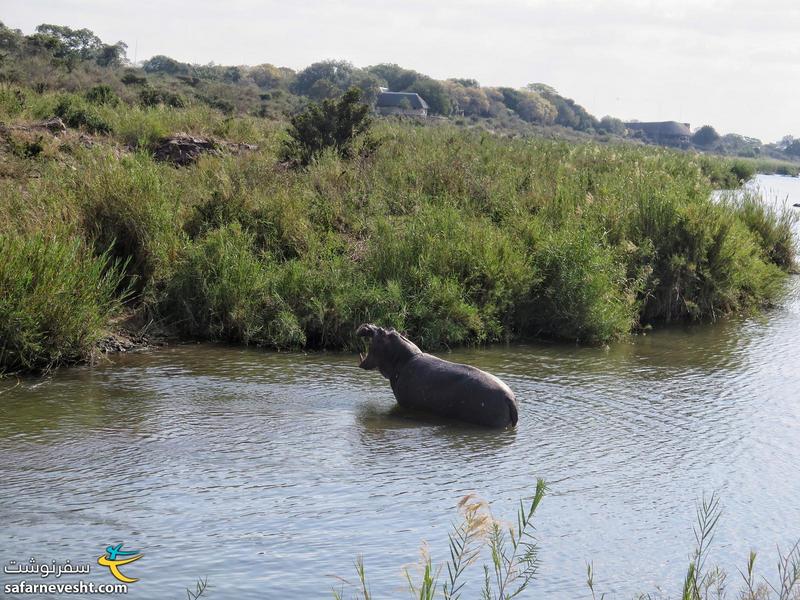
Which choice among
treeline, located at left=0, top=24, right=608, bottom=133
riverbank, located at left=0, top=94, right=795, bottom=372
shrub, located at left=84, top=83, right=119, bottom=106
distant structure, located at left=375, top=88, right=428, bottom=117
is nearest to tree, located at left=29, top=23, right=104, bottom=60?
treeline, located at left=0, top=24, right=608, bottom=133

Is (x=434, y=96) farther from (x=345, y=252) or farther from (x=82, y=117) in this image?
(x=345, y=252)

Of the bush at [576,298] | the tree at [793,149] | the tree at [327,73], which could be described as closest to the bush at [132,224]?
the bush at [576,298]

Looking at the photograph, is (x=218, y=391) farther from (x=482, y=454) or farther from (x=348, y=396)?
(x=482, y=454)

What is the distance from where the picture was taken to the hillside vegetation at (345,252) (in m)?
11.6

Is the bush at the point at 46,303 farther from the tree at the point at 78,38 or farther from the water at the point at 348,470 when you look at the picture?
the tree at the point at 78,38

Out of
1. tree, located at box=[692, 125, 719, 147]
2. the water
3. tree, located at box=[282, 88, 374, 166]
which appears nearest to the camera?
the water

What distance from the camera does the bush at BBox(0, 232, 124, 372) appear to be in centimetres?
1001

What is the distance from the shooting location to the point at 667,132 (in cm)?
11038

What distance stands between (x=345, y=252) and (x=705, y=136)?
11825 centimetres

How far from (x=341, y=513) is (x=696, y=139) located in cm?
12495

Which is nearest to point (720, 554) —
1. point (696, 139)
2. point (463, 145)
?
point (463, 145)

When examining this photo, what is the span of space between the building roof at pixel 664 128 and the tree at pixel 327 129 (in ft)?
313
